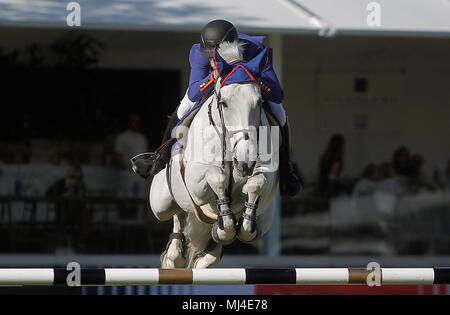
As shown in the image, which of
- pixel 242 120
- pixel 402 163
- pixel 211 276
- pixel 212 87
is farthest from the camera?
pixel 402 163

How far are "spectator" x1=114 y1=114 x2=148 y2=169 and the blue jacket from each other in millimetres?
6018

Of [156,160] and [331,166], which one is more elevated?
[331,166]

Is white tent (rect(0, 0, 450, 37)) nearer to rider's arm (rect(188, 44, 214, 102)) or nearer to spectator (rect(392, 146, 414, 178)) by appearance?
spectator (rect(392, 146, 414, 178))

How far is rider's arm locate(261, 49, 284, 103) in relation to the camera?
7.17 metres

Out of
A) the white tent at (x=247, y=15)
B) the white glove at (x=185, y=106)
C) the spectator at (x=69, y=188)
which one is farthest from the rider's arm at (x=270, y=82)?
the spectator at (x=69, y=188)

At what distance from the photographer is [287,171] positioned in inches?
303

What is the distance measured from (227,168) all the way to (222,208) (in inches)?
9.4

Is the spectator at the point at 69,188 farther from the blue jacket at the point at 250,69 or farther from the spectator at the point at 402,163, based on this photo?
the blue jacket at the point at 250,69

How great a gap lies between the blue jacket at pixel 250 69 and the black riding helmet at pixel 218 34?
139 millimetres

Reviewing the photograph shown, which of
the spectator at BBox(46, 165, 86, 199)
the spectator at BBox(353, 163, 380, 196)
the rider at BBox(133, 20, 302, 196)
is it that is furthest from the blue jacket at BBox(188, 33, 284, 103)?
the spectator at BBox(353, 163, 380, 196)

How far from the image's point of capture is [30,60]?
14.0m

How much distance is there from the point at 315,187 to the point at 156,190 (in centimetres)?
600

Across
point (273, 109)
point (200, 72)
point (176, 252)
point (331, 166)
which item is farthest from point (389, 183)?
point (200, 72)

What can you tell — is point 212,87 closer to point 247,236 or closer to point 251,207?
point 251,207
